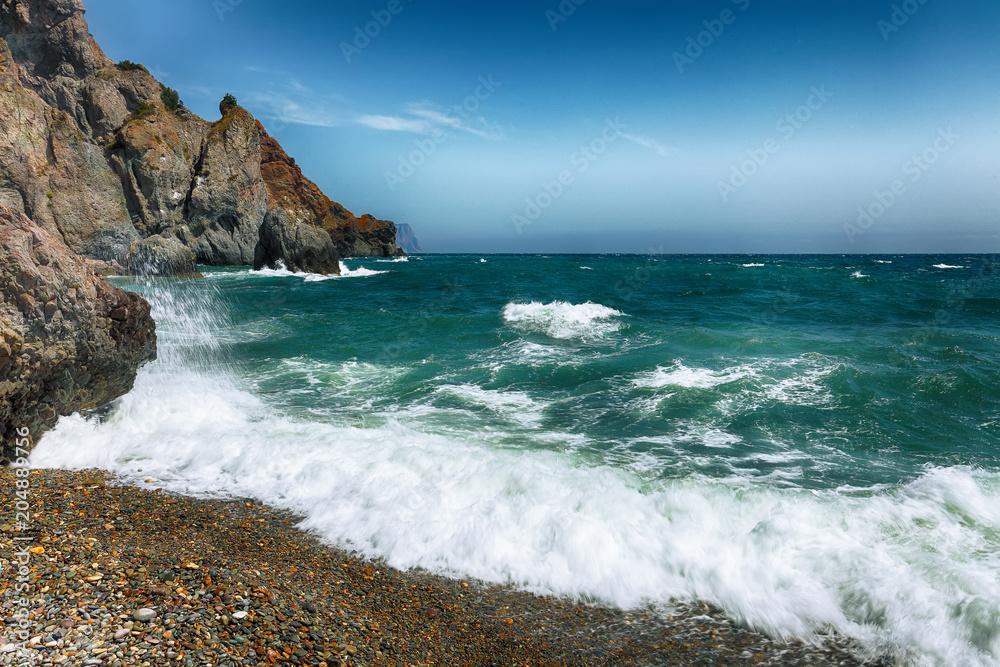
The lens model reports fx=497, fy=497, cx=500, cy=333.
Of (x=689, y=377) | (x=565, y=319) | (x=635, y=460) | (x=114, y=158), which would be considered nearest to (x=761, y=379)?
(x=689, y=377)

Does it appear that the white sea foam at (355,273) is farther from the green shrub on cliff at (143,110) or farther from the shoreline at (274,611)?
the shoreline at (274,611)

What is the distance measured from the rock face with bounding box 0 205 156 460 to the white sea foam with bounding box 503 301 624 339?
12209mm

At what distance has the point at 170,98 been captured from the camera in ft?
173

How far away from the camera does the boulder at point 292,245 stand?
41344mm

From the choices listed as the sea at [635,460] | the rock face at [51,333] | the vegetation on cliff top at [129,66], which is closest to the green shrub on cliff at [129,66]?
the vegetation on cliff top at [129,66]

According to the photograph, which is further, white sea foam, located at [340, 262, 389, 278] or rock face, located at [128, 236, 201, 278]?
white sea foam, located at [340, 262, 389, 278]

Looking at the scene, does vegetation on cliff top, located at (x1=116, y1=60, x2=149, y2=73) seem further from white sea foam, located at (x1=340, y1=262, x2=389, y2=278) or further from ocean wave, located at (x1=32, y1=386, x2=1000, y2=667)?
ocean wave, located at (x1=32, y1=386, x2=1000, y2=667)

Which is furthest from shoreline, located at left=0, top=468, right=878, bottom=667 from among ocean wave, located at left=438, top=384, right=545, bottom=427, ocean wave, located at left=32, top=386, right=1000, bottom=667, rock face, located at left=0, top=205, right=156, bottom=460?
ocean wave, located at left=438, top=384, right=545, bottom=427

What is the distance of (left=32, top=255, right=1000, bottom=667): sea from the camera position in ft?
14.7

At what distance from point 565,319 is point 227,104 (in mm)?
55118

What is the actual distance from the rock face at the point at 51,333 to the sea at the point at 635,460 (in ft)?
1.25

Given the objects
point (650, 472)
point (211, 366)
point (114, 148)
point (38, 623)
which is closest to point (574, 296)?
point (211, 366)

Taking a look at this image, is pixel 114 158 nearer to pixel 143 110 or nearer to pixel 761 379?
pixel 143 110

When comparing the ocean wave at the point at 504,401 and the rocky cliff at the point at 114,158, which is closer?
the ocean wave at the point at 504,401
